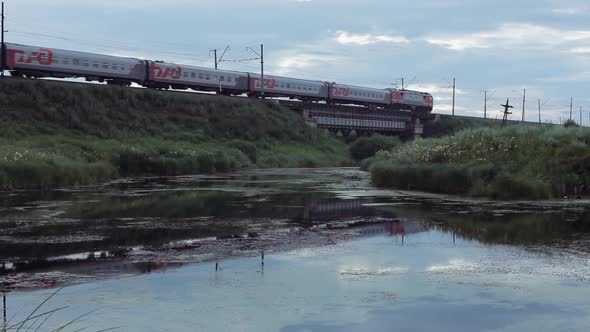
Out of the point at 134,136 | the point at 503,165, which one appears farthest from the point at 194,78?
the point at 503,165

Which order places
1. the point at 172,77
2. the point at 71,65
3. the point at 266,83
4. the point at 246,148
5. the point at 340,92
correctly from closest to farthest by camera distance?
the point at 71,65
the point at 246,148
the point at 172,77
the point at 266,83
the point at 340,92

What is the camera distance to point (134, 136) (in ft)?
154

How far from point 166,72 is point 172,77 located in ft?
2.60

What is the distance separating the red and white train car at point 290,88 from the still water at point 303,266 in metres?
45.5

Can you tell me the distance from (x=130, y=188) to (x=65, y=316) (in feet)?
64.1

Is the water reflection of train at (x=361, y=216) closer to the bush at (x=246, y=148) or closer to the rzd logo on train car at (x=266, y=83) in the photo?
the bush at (x=246, y=148)

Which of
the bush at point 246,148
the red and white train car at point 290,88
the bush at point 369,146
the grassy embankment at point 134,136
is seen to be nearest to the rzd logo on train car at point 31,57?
the grassy embankment at point 134,136

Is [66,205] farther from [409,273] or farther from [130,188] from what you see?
[409,273]

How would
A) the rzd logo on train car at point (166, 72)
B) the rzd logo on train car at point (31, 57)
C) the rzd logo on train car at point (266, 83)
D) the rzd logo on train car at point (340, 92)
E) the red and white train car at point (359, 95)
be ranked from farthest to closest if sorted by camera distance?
1. the red and white train car at point (359, 95)
2. the rzd logo on train car at point (340, 92)
3. the rzd logo on train car at point (266, 83)
4. the rzd logo on train car at point (166, 72)
5. the rzd logo on train car at point (31, 57)

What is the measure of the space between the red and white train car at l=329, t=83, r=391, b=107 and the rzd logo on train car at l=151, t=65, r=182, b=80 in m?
21.1

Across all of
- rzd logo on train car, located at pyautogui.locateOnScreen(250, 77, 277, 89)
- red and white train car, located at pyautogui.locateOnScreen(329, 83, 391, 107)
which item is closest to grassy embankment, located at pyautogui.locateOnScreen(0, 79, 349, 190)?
rzd logo on train car, located at pyautogui.locateOnScreen(250, 77, 277, 89)

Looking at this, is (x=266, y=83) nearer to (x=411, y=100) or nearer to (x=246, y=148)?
(x=246, y=148)

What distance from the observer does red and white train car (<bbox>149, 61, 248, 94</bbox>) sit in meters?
53.4

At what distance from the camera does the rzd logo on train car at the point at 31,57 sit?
140ft
